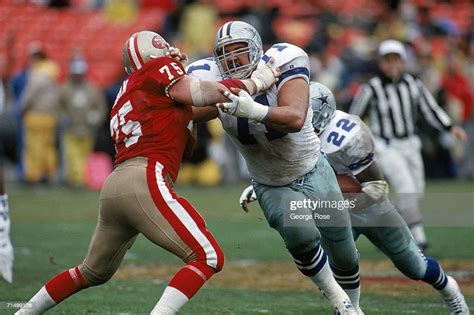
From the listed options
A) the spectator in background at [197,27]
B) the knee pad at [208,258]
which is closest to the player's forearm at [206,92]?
the knee pad at [208,258]

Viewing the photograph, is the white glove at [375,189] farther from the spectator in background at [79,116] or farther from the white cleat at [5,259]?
the spectator in background at [79,116]

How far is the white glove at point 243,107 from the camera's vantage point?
16.3ft

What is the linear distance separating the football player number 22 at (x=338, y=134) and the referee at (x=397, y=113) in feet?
10.4

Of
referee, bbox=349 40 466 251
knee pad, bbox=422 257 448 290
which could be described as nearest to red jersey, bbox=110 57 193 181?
knee pad, bbox=422 257 448 290

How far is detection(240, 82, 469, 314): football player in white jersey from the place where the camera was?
5.89 metres

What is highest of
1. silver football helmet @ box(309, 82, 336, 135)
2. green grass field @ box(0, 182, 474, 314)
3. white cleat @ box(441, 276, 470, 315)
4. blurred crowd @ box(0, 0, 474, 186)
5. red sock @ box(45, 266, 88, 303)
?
silver football helmet @ box(309, 82, 336, 135)

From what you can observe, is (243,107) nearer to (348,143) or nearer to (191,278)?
(191,278)

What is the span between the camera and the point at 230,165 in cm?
1617

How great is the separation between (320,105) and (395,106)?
350 centimetres

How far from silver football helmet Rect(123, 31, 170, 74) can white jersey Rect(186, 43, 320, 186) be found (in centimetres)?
32

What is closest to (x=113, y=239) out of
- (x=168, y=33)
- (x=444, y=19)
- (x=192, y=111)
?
(x=192, y=111)

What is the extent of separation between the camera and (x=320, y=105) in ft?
19.2

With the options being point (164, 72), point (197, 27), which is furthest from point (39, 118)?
point (164, 72)

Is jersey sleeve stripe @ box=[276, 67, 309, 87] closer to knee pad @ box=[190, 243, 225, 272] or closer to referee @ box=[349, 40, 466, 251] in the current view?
knee pad @ box=[190, 243, 225, 272]
